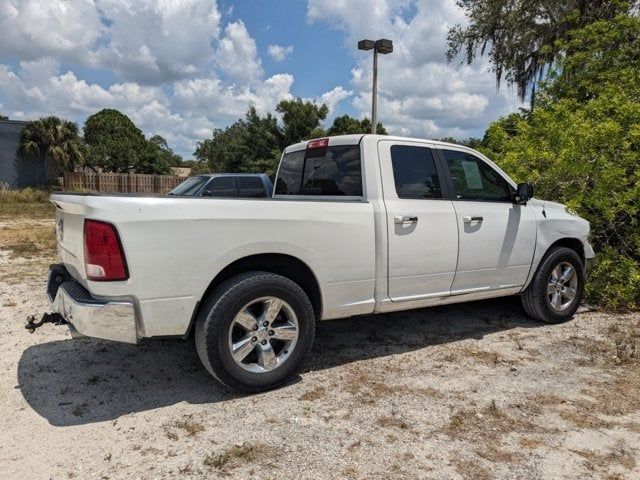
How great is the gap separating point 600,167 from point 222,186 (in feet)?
27.3

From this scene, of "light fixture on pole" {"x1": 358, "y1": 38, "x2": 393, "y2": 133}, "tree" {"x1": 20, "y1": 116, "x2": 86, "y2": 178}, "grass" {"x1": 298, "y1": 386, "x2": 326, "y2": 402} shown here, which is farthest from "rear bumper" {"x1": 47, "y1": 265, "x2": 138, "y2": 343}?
"tree" {"x1": 20, "y1": 116, "x2": 86, "y2": 178}

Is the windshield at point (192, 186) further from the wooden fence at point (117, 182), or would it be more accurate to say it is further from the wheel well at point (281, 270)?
the wooden fence at point (117, 182)

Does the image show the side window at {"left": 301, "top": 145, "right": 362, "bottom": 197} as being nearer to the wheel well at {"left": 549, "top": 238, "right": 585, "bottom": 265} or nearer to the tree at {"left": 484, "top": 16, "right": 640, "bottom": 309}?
the wheel well at {"left": 549, "top": 238, "right": 585, "bottom": 265}

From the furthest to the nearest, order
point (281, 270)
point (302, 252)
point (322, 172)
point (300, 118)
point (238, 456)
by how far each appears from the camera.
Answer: point (300, 118) < point (322, 172) < point (281, 270) < point (302, 252) < point (238, 456)

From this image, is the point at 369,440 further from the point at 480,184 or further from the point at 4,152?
the point at 4,152

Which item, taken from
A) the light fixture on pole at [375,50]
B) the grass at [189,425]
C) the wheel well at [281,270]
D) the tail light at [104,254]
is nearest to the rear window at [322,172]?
the wheel well at [281,270]

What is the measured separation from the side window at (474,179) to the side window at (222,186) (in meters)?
8.08

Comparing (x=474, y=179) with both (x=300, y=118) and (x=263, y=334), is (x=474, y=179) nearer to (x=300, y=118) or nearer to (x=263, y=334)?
(x=263, y=334)

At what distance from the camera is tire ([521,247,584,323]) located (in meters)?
Result: 5.29

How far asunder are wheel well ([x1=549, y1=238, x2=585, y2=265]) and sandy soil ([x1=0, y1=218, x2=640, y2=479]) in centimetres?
101

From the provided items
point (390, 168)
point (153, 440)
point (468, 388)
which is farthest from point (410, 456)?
point (390, 168)

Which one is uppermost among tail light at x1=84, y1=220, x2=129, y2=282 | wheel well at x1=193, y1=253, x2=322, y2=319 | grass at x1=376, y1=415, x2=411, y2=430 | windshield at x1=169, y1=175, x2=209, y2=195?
windshield at x1=169, y1=175, x2=209, y2=195

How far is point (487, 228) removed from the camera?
15.6 ft

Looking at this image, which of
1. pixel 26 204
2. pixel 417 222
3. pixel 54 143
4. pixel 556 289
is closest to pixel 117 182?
pixel 54 143
